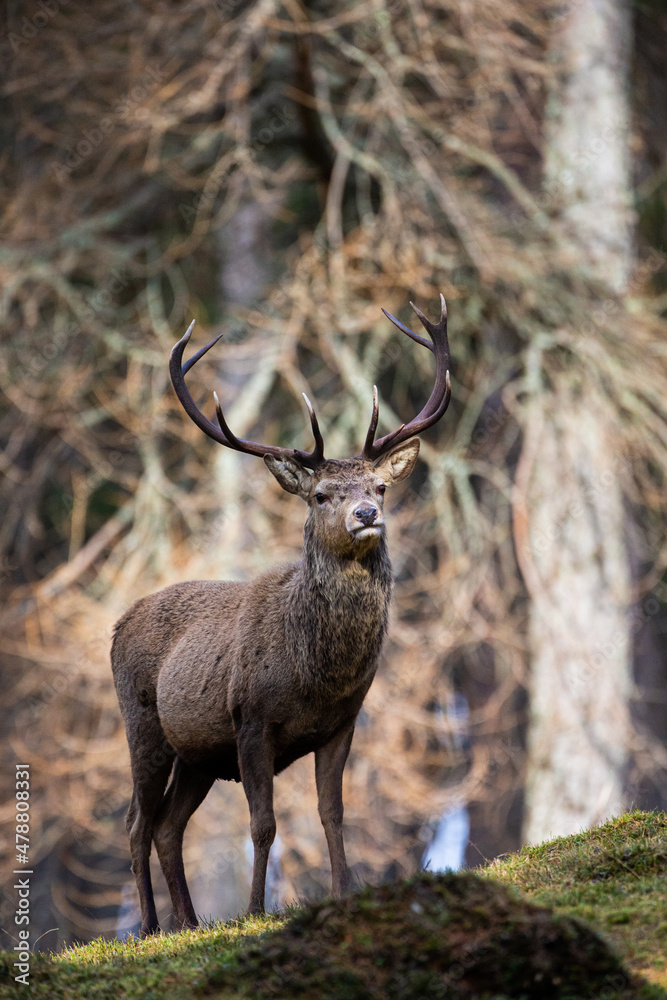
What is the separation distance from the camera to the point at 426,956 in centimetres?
462

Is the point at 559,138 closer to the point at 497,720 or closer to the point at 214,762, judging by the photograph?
the point at 497,720

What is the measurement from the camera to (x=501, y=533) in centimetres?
1413

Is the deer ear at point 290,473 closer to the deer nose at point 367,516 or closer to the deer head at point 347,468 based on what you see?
the deer head at point 347,468

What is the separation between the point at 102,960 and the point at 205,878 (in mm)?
9111

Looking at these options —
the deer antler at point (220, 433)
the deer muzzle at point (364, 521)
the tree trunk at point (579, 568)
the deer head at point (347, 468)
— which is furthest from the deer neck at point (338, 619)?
the tree trunk at point (579, 568)

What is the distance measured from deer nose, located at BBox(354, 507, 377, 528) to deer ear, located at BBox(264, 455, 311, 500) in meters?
0.65

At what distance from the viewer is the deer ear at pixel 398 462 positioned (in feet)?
24.8

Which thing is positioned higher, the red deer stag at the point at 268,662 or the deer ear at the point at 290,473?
the deer ear at the point at 290,473

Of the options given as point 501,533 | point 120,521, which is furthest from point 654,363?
point 120,521

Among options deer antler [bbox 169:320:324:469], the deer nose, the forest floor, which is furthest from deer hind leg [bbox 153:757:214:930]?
the deer nose

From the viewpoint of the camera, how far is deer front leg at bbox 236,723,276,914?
6.80 metres

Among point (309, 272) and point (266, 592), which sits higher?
point (266, 592)

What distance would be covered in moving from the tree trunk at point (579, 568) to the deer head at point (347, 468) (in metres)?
5.45

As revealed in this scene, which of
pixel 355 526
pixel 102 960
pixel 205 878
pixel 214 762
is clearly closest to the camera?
pixel 102 960
